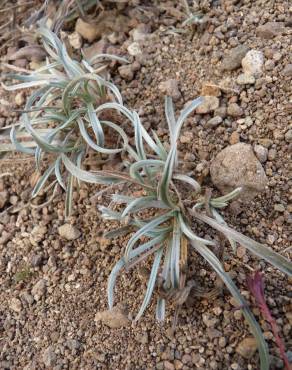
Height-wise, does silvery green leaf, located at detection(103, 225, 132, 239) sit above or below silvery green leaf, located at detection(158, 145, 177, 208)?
below

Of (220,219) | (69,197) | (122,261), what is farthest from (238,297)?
(69,197)

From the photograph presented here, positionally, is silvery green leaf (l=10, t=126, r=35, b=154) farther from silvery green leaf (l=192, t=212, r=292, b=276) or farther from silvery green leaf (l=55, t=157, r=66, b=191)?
silvery green leaf (l=192, t=212, r=292, b=276)

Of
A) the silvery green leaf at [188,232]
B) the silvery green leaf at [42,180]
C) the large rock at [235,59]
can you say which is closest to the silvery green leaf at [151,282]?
the silvery green leaf at [188,232]

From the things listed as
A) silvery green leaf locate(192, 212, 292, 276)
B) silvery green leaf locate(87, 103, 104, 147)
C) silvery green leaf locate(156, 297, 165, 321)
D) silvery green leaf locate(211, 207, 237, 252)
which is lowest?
silvery green leaf locate(156, 297, 165, 321)

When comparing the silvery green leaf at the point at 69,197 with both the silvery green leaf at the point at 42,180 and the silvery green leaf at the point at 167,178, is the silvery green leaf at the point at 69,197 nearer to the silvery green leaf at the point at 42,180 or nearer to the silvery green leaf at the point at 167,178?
the silvery green leaf at the point at 42,180

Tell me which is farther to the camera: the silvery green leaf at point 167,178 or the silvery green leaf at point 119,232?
the silvery green leaf at point 119,232

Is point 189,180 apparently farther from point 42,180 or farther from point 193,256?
point 42,180

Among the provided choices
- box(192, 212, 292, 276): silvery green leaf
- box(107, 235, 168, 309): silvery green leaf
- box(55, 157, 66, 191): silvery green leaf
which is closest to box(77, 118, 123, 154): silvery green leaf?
box(55, 157, 66, 191): silvery green leaf
